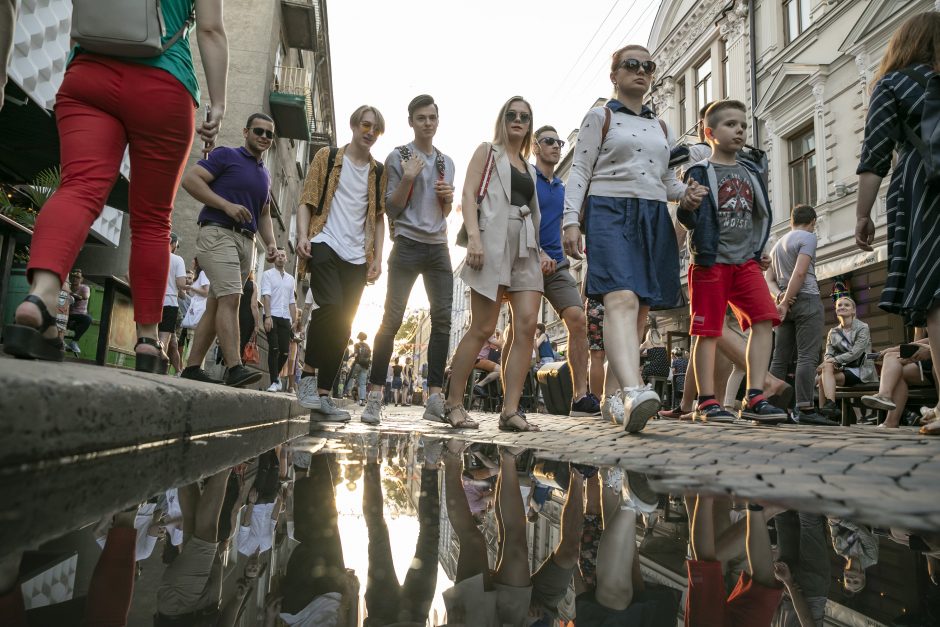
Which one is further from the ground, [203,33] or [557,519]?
[203,33]

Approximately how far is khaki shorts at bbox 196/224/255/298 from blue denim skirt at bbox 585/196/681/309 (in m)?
2.05

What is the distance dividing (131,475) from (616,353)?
236cm

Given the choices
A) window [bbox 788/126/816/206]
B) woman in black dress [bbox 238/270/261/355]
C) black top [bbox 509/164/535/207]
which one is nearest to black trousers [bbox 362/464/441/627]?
black top [bbox 509/164/535/207]

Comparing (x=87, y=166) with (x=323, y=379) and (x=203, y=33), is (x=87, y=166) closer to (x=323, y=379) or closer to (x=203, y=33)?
(x=203, y=33)

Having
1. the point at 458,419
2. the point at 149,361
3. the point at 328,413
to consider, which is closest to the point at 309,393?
the point at 328,413

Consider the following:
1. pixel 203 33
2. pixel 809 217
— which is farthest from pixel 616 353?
pixel 809 217

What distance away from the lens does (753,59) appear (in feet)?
53.9


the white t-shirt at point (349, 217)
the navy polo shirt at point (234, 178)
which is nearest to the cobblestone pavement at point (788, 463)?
the white t-shirt at point (349, 217)

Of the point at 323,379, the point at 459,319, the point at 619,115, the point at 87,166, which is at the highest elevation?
the point at 459,319

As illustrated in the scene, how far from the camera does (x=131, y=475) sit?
1.41 metres

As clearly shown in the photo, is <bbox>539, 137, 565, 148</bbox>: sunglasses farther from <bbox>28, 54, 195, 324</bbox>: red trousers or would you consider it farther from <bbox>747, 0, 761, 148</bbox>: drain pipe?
<bbox>747, 0, 761, 148</bbox>: drain pipe

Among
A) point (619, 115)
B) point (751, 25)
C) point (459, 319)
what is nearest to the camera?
point (619, 115)

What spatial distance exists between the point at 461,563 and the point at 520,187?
3460 millimetres

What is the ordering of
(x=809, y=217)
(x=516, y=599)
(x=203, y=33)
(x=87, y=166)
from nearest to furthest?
(x=516, y=599) → (x=87, y=166) → (x=203, y=33) → (x=809, y=217)
